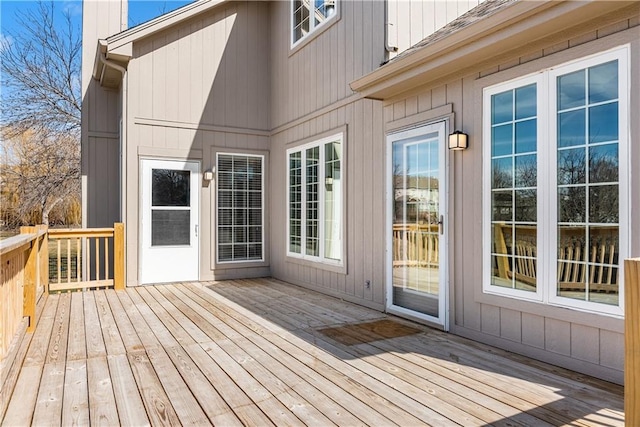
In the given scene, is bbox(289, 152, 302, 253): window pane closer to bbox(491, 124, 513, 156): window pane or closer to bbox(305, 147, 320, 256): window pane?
bbox(305, 147, 320, 256): window pane

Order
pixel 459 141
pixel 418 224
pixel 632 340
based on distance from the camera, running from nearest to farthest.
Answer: pixel 632 340
pixel 459 141
pixel 418 224

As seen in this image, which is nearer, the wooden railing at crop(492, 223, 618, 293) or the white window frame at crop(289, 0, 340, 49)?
the wooden railing at crop(492, 223, 618, 293)

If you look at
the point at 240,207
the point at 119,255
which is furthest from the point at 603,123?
the point at 119,255

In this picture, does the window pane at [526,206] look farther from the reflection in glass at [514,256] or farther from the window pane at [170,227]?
the window pane at [170,227]

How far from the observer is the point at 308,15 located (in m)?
6.65

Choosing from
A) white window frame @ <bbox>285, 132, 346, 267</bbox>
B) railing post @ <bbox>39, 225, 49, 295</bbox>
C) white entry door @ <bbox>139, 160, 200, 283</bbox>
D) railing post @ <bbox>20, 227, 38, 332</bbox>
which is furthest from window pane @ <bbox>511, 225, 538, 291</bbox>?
railing post @ <bbox>39, 225, 49, 295</bbox>

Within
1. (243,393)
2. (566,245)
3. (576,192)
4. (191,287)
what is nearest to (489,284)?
(566,245)

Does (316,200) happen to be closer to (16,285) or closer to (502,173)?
(502,173)

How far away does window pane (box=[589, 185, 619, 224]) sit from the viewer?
2838mm

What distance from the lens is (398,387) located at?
2.76 meters

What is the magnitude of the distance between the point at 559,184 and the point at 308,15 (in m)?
4.96

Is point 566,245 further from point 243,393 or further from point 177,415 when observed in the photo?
point 177,415

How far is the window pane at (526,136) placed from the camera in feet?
11.0

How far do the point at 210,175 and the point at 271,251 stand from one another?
173 centimetres
